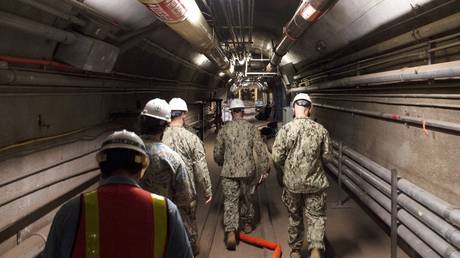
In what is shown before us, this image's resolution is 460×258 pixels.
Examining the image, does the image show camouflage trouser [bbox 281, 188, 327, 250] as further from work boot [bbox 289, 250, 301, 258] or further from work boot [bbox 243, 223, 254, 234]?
work boot [bbox 243, 223, 254, 234]

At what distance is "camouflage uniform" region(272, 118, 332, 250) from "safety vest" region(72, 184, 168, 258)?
2123 millimetres

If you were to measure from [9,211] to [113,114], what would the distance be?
214 cm

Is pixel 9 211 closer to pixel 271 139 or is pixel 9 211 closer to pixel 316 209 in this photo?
pixel 316 209

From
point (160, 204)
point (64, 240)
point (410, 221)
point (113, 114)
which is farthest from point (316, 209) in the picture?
point (113, 114)

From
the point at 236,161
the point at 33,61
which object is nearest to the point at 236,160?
the point at 236,161

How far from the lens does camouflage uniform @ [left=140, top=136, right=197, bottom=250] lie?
2.48m

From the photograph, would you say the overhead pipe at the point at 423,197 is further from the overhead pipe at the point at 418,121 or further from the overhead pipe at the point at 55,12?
the overhead pipe at the point at 55,12

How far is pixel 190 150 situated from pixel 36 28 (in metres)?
1.58

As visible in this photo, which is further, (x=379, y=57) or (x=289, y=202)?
(x=379, y=57)

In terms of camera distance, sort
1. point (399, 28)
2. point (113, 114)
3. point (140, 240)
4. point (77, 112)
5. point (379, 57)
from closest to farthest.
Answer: point (140, 240) < point (399, 28) < point (77, 112) < point (379, 57) < point (113, 114)

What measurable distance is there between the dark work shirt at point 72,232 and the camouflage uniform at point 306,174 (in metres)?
2.03

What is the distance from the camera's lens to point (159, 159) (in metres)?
2.47

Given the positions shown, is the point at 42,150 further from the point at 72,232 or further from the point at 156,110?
the point at 72,232

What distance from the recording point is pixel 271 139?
10.9m
